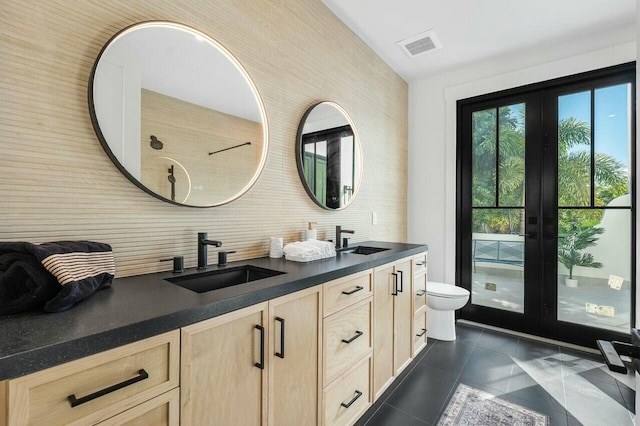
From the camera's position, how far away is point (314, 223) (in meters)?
2.04

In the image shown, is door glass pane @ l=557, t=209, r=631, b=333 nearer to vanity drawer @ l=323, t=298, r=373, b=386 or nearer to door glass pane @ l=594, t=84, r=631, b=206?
door glass pane @ l=594, t=84, r=631, b=206

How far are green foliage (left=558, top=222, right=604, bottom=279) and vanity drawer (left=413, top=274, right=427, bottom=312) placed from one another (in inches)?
52.9

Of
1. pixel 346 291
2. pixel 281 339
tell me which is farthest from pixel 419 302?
pixel 281 339

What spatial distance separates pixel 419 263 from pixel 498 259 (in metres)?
1.20

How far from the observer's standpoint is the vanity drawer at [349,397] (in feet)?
4.70

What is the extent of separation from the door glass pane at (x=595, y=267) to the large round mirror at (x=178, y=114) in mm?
2768

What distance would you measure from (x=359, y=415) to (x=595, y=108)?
3071 mm

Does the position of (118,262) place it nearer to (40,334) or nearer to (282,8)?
(40,334)

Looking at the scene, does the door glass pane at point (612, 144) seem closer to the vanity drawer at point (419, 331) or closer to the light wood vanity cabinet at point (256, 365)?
the vanity drawer at point (419, 331)

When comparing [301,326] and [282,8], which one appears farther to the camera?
[282,8]

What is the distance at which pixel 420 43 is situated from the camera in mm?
2711

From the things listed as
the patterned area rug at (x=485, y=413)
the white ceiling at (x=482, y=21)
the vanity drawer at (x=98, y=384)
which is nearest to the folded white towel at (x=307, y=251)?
the vanity drawer at (x=98, y=384)

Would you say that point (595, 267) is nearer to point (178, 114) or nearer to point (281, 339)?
point (281, 339)

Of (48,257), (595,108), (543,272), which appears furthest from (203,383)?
(595,108)
